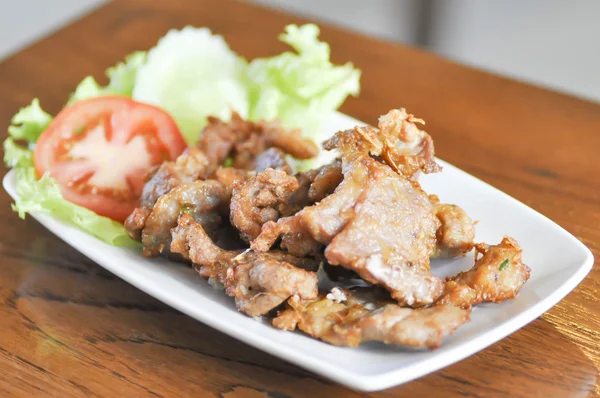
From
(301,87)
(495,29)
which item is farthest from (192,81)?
(495,29)

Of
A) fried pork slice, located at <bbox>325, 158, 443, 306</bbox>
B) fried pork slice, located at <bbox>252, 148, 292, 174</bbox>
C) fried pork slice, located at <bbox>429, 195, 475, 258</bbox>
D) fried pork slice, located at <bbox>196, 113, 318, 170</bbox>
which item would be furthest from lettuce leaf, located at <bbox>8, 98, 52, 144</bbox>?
fried pork slice, located at <bbox>429, 195, 475, 258</bbox>

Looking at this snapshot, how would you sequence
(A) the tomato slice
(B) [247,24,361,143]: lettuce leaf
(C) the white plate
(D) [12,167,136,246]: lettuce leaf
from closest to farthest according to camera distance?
(C) the white plate → (D) [12,167,136,246]: lettuce leaf → (A) the tomato slice → (B) [247,24,361,143]: lettuce leaf

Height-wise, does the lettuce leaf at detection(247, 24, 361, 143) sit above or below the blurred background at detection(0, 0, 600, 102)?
above

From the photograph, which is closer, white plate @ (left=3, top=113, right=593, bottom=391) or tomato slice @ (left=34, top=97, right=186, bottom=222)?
white plate @ (left=3, top=113, right=593, bottom=391)

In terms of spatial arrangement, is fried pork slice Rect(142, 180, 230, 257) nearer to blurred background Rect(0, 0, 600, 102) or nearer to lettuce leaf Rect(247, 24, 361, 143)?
lettuce leaf Rect(247, 24, 361, 143)

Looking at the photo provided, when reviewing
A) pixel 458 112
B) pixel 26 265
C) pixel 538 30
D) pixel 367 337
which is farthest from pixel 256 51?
Result: pixel 538 30

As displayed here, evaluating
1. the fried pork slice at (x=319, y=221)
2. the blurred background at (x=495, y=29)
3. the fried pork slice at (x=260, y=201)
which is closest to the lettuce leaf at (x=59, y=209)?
the fried pork slice at (x=260, y=201)

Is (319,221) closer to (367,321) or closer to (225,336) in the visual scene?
(367,321)
